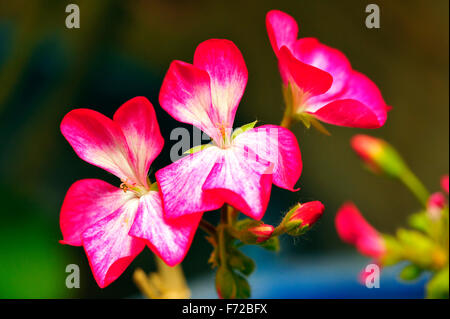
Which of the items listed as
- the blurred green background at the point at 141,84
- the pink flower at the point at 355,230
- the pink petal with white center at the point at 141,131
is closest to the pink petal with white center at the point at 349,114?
the pink petal with white center at the point at 141,131

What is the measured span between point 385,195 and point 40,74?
804mm

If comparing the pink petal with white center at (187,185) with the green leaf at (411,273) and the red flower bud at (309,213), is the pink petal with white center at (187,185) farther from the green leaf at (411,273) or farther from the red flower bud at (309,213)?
the green leaf at (411,273)

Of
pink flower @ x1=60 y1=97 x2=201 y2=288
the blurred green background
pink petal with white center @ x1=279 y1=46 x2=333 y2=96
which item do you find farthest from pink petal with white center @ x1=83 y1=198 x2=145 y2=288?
the blurred green background

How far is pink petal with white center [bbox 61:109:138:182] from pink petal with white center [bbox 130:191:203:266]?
1.8 inches

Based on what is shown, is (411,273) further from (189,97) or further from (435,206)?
(189,97)

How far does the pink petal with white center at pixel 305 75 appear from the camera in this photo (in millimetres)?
297

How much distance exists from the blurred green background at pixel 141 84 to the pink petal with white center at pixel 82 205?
0.58 metres

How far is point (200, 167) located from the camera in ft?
0.94

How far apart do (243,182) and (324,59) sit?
15 centimetres

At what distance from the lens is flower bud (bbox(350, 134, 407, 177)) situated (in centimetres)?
51

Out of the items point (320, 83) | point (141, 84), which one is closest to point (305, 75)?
point (320, 83)

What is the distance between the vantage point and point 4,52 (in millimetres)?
929

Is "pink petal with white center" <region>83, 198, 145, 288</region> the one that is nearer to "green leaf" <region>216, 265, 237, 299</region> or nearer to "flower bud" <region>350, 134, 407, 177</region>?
"green leaf" <region>216, 265, 237, 299</region>
